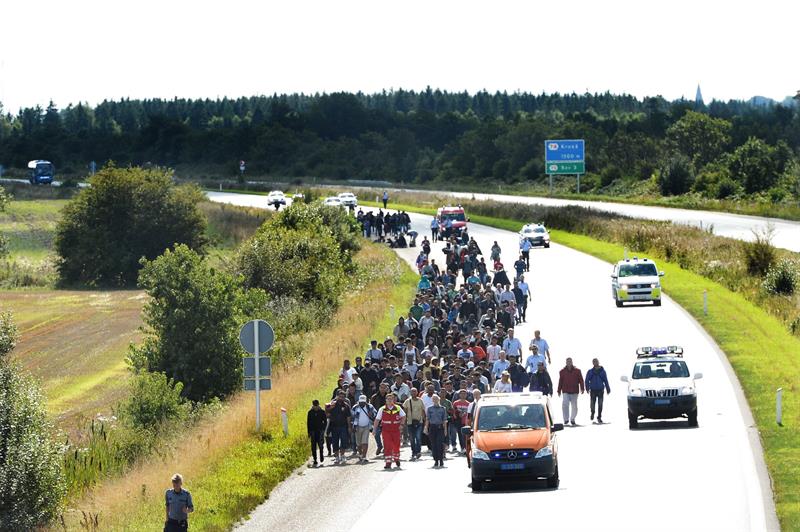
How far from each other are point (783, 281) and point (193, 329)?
2450 centimetres

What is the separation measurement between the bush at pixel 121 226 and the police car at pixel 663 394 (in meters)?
59.4

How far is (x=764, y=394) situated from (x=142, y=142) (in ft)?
523

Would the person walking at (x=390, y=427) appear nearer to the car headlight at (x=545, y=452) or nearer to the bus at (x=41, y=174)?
the car headlight at (x=545, y=452)

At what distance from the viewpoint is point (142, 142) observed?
18175cm

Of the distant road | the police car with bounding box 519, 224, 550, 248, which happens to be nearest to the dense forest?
the distant road

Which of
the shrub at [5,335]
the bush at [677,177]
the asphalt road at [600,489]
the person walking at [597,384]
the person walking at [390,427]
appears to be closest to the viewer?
the asphalt road at [600,489]

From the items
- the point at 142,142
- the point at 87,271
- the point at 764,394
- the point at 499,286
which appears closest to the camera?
the point at 764,394

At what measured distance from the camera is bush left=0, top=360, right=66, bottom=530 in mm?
23703

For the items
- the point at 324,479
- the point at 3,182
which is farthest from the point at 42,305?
the point at 3,182

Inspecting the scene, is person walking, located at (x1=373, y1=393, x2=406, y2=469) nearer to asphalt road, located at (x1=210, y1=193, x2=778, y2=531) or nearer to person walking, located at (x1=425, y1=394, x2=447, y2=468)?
asphalt road, located at (x1=210, y1=193, x2=778, y2=531)

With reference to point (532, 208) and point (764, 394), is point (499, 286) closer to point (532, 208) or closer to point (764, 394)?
point (764, 394)

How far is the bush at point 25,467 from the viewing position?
2370 cm

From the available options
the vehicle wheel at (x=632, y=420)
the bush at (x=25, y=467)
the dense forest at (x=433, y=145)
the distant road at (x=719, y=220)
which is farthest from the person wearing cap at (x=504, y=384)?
the dense forest at (x=433, y=145)

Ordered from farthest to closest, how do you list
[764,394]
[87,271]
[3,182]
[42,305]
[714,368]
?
[3,182]
[87,271]
[42,305]
[714,368]
[764,394]
